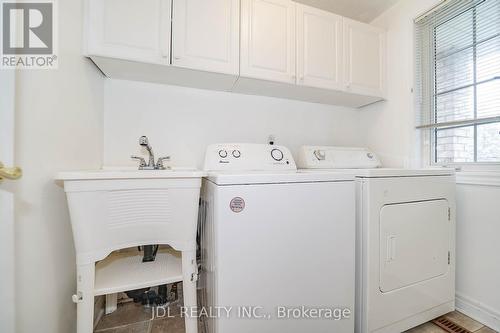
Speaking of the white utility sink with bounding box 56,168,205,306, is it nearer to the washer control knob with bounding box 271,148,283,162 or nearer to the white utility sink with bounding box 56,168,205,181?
the white utility sink with bounding box 56,168,205,181

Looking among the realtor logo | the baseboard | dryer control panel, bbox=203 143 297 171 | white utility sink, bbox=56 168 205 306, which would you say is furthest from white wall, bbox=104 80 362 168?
the baseboard

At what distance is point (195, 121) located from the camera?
1.74 metres

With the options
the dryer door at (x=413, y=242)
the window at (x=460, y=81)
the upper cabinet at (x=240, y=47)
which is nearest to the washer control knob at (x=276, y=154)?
the upper cabinet at (x=240, y=47)

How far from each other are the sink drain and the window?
1.08m

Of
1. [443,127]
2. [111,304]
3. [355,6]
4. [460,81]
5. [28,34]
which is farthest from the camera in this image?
[355,6]

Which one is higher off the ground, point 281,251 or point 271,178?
point 271,178

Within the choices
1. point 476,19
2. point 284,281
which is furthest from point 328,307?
point 476,19

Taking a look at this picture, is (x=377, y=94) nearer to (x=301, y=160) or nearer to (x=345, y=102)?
(x=345, y=102)

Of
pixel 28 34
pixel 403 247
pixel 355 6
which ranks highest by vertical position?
pixel 355 6

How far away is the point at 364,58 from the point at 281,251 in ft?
5.99

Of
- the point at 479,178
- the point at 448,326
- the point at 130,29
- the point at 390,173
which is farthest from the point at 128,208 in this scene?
the point at 479,178

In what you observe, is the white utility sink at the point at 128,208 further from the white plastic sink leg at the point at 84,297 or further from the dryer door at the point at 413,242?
the dryer door at the point at 413,242

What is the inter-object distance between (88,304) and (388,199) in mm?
1543

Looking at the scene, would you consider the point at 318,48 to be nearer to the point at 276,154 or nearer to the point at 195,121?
the point at 276,154
